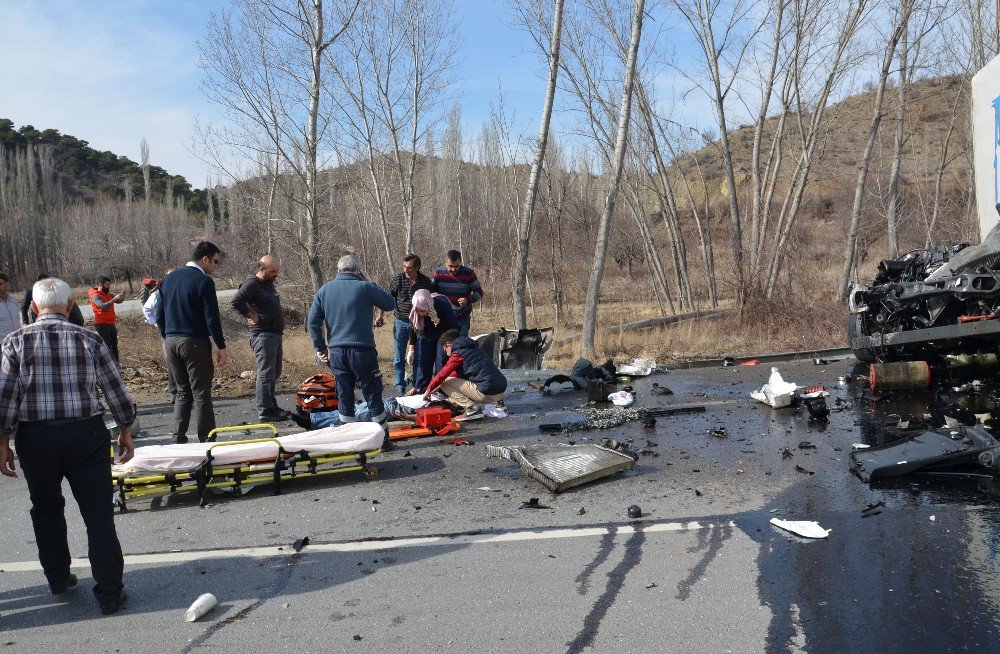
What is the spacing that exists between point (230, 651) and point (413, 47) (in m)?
27.1

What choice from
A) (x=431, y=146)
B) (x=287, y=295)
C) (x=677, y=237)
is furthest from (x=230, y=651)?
(x=431, y=146)

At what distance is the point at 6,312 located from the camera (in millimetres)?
8758

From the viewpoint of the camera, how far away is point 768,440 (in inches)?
271

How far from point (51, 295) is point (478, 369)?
16.1ft

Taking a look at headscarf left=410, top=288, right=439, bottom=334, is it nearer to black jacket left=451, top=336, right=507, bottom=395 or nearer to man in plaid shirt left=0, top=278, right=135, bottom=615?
black jacket left=451, top=336, right=507, bottom=395

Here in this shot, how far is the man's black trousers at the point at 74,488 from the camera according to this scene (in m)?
3.88

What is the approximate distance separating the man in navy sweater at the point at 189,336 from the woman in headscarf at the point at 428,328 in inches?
96.3

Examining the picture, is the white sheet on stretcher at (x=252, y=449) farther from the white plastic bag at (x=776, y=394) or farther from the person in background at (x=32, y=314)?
the white plastic bag at (x=776, y=394)

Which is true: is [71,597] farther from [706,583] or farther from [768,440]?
[768,440]

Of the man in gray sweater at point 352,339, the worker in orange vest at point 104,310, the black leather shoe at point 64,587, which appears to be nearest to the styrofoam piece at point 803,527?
the man in gray sweater at point 352,339

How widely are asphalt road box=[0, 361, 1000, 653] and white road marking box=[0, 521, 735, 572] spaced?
2 centimetres

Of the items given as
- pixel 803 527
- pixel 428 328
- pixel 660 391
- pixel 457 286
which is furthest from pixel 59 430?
pixel 660 391

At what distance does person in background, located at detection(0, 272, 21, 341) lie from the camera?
8664 millimetres

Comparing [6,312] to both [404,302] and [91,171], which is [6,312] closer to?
[404,302]
